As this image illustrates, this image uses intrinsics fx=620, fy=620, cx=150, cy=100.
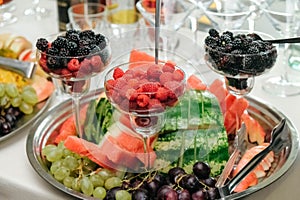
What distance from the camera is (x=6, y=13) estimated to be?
174cm

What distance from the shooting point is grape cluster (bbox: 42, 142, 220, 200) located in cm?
94

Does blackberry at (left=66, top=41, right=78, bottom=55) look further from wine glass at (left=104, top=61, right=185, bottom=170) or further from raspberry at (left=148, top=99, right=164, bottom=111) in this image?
raspberry at (left=148, top=99, right=164, bottom=111)

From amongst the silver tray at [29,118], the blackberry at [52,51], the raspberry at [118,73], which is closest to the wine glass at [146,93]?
the raspberry at [118,73]

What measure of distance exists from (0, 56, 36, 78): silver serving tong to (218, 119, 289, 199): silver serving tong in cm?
52

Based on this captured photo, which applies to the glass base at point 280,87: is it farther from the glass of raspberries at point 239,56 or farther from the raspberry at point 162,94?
the raspberry at point 162,94

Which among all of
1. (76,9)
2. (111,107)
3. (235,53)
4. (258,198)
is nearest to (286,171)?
(258,198)

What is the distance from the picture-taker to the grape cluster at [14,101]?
118cm

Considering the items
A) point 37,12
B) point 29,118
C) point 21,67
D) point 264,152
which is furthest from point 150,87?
point 37,12

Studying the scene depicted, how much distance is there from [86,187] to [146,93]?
177 mm

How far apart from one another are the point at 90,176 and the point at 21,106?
27 centimetres

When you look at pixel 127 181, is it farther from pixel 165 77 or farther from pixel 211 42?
pixel 211 42

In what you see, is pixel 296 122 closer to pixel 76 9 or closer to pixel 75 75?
pixel 75 75

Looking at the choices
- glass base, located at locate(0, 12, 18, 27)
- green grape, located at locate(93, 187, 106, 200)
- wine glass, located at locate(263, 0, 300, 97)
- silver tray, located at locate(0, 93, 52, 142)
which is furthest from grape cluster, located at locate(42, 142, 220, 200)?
glass base, located at locate(0, 12, 18, 27)

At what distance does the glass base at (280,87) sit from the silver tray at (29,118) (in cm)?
47
